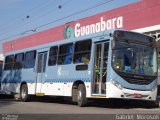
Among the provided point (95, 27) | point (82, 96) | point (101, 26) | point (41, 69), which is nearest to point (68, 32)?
point (95, 27)

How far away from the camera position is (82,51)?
58.2ft

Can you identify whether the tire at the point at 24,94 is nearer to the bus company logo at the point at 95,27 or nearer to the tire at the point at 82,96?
Result: the tire at the point at 82,96

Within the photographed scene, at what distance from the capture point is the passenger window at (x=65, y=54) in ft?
61.3

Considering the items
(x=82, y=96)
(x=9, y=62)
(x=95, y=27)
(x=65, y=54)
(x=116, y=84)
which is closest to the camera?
(x=116, y=84)

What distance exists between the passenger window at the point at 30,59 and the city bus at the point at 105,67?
8.50 ft

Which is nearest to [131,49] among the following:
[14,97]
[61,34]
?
[14,97]

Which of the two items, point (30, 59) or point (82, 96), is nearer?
point (82, 96)

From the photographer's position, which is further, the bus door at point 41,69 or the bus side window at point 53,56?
the bus door at point 41,69

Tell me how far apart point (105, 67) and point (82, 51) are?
6.42ft

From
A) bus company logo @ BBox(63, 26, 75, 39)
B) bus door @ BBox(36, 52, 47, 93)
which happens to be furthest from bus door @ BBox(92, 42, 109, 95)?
bus company logo @ BBox(63, 26, 75, 39)

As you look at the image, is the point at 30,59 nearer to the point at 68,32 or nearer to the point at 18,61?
the point at 18,61

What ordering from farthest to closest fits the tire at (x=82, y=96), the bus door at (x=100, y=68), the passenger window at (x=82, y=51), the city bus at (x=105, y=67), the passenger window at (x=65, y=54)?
1. the passenger window at (x=65, y=54)
2. the passenger window at (x=82, y=51)
3. the tire at (x=82, y=96)
4. the bus door at (x=100, y=68)
5. the city bus at (x=105, y=67)

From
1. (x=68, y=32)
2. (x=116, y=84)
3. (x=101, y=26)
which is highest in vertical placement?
(x=68, y=32)

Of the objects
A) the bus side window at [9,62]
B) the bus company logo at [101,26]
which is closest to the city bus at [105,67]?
the bus side window at [9,62]
